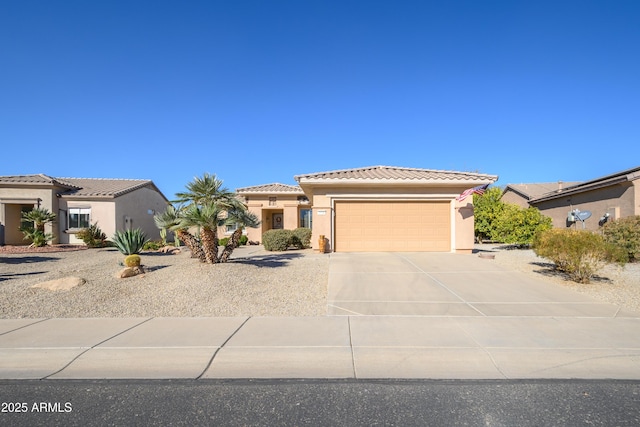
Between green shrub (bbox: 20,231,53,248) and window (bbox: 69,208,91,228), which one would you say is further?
window (bbox: 69,208,91,228)

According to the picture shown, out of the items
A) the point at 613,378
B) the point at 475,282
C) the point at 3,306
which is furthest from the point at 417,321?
the point at 3,306

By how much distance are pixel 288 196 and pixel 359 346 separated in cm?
2051

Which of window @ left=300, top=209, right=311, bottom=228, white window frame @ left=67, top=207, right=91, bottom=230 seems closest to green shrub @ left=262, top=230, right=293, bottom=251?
window @ left=300, top=209, right=311, bottom=228

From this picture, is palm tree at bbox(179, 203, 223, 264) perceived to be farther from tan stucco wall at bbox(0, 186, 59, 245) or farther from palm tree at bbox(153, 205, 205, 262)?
tan stucco wall at bbox(0, 186, 59, 245)

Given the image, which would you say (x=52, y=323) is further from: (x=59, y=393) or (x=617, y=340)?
(x=617, y=340)

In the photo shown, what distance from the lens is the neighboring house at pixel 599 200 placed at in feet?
55.8

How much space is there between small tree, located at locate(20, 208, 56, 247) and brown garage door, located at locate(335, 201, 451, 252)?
17.0 metres

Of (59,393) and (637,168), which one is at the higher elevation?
(637,168)

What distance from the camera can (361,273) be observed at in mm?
10430

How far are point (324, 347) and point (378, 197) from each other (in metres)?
10.9

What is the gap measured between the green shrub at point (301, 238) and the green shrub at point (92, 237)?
472 inches

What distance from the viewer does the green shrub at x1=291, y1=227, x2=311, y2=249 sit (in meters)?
18.4

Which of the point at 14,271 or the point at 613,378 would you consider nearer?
the point at 613,378

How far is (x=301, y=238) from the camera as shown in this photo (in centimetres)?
1861
